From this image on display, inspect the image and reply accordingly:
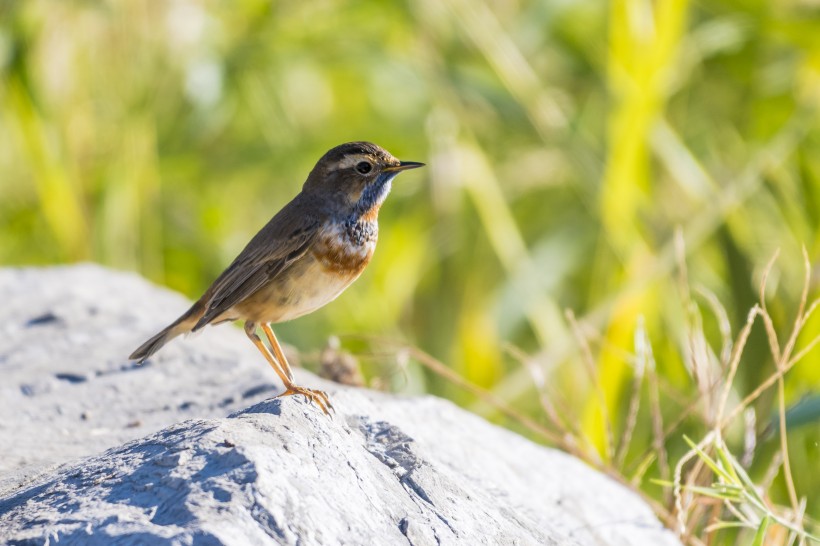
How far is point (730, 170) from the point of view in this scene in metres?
6.41

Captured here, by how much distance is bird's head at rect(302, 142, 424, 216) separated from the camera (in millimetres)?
3854

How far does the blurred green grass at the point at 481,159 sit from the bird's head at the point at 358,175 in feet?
3.47

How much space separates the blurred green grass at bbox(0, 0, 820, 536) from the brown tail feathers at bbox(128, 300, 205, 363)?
72 cm

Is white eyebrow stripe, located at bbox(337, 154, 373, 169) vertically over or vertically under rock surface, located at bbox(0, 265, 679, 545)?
over

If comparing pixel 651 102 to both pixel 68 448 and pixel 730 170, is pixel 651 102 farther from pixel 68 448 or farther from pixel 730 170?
pixel 68 448

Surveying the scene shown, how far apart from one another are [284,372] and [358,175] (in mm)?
728

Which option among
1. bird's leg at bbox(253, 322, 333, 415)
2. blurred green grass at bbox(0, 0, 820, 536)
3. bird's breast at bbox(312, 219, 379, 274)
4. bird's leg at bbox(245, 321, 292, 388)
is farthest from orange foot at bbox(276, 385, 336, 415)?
blurred green grass at bbox(0, 0, 820, 536)

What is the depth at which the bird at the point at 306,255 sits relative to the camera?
3643 millimetres

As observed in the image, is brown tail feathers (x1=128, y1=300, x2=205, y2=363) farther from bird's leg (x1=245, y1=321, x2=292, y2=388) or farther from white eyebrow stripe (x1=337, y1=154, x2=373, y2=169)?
white eyebrow stripe (x1=337, y1=154, x2=373, y2=169)

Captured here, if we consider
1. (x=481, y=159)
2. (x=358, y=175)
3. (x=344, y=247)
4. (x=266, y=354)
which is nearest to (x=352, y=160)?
(x=358, y=175)

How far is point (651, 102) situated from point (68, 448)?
289 cm

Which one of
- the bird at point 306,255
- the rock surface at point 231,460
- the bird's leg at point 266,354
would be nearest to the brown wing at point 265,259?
the bird at point 306,255

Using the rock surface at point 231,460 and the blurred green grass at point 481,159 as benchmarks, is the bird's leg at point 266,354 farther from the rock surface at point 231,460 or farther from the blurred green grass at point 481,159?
the blurred green grass at point 481,159

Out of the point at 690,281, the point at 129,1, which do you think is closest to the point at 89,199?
the point at 129,1
